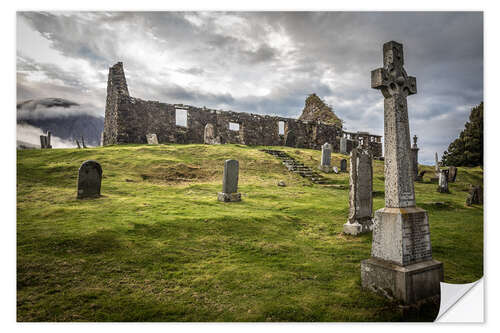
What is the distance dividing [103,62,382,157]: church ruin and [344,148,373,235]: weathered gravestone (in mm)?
15412

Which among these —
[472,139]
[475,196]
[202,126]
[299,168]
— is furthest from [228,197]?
[202,126]

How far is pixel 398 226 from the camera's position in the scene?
3289mm

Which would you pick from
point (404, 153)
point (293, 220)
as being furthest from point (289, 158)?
point (404, 153)

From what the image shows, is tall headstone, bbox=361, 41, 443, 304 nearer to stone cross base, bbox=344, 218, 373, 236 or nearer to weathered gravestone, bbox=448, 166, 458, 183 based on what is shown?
stone cross base, bbox=344, 218, 373, 236

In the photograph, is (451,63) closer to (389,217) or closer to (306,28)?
(306,28)

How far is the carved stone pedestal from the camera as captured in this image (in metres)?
3.19

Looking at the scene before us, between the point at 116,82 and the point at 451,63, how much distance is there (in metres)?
19.2

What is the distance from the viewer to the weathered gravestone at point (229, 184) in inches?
358

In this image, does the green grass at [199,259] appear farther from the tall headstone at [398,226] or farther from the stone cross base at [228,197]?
the stone cross base at [228,197]

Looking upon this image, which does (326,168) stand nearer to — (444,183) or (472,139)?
(444,183)

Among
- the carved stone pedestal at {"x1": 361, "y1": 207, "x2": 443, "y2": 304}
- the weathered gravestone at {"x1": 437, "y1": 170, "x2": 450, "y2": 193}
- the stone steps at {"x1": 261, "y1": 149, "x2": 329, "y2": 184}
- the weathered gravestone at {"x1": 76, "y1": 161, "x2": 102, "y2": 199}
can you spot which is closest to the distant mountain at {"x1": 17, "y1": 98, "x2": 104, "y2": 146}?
the weathered gravestone at {"x1": 76, "y1": 161, "x2": 102, "y2": 199}
